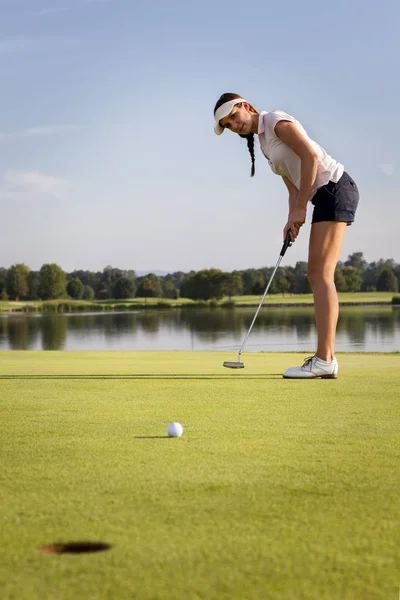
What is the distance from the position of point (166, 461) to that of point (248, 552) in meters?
1.01

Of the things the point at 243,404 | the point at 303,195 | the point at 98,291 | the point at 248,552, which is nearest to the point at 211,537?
the point at 248,552

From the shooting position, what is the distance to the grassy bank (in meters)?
120

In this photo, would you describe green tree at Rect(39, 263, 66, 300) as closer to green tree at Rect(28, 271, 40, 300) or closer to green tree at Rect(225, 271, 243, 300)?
green tree at Rect(28, 271, 40, 300)

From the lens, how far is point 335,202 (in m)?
6.13

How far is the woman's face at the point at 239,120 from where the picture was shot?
6.20 m

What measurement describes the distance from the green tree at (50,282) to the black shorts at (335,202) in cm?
12571

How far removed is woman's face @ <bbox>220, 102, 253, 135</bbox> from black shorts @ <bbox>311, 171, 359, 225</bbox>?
836 millimetres

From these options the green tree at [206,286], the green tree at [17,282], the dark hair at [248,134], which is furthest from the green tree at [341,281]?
the dark hair at [248,134]

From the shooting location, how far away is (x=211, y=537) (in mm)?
1915

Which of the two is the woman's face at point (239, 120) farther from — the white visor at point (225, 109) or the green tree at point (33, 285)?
the green tree at point (33, 285)

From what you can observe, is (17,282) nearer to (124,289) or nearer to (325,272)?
(124,289)

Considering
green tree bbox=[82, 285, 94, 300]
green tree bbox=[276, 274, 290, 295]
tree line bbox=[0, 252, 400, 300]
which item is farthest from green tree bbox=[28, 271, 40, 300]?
green tree bbox=[276, 274, 290, 295]

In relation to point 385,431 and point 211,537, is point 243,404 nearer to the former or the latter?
point 385,431

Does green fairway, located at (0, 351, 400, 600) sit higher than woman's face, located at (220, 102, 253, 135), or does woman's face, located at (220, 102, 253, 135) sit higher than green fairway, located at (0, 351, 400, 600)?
woman's face, located at (220, 102, 253, 135)
